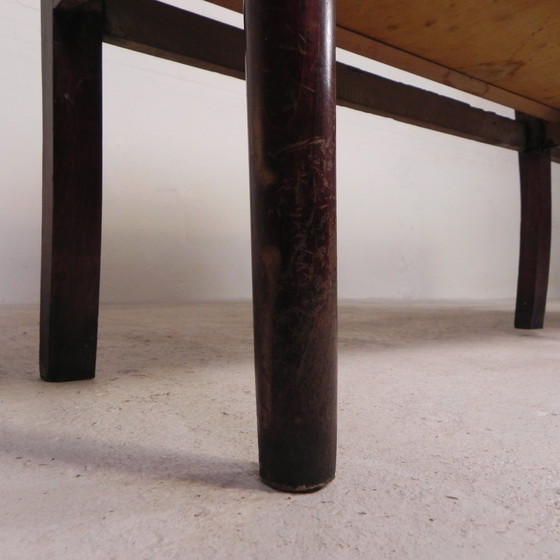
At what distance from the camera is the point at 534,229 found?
1721 mm

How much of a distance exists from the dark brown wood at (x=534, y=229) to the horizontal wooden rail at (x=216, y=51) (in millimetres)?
376

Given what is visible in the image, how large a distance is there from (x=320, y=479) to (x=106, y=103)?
304 centimetres

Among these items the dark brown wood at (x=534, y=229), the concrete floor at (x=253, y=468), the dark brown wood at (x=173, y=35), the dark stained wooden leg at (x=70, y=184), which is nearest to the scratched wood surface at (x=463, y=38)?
the dark brown wood at (x=173, y=35)

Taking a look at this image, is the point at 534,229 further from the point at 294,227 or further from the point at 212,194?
the point at 212,194

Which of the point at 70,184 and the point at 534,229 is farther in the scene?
the point at 534,229

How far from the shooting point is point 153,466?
518mm

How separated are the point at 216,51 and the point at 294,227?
720 mm

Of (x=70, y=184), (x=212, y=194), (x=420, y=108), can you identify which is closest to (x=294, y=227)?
(x=70, y=184)

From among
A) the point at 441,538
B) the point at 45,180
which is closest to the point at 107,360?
the point at 45,180

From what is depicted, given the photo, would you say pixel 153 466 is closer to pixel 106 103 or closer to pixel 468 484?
pixel 468 484

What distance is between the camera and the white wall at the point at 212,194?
277cm

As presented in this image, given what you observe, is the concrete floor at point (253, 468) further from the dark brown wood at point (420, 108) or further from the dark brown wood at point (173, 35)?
the dark brown wood at point (420, 108)

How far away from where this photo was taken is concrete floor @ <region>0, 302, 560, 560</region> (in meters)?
0.38

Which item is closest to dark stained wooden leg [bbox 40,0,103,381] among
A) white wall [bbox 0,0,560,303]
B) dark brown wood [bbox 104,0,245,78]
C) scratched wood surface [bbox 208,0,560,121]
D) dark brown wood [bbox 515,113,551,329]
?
dark brown wood [bbox 104,0,245,78]
